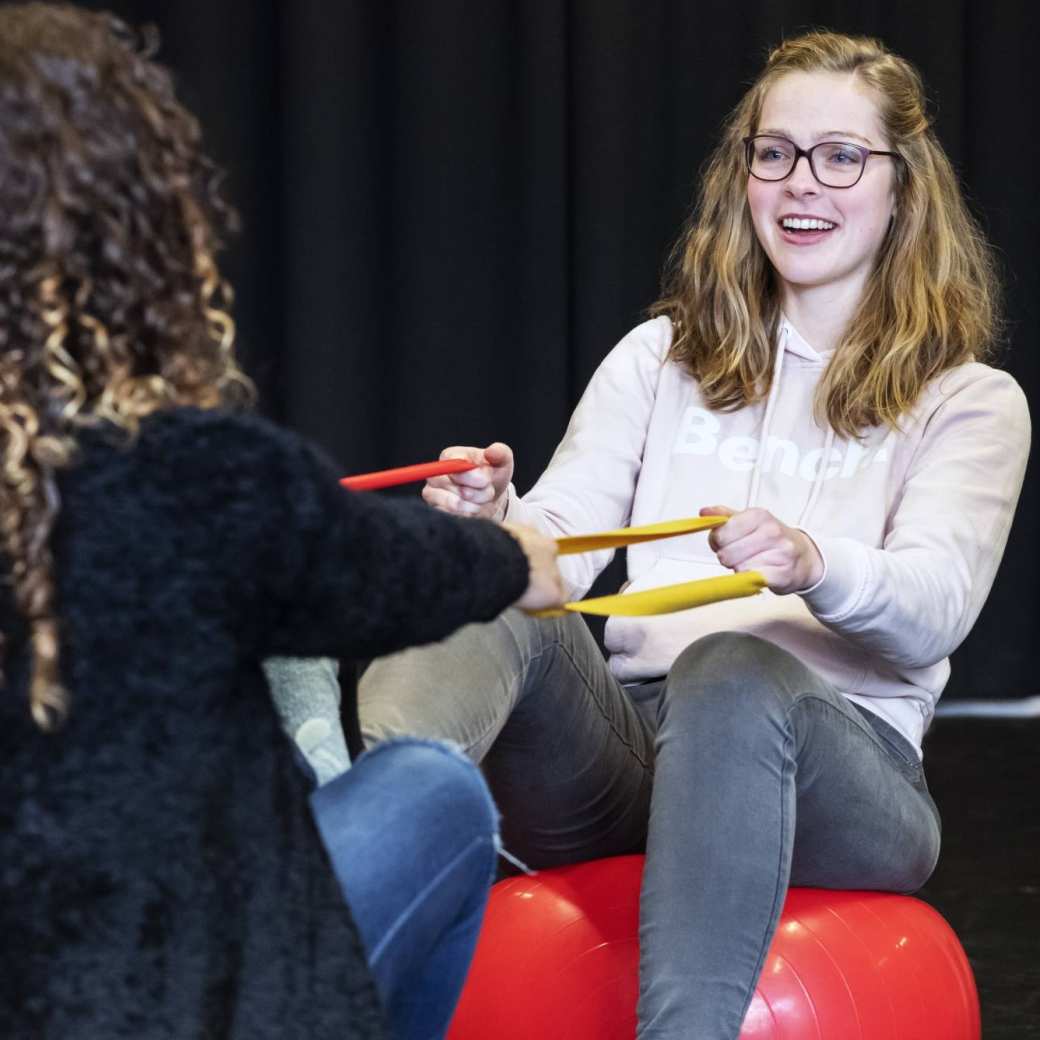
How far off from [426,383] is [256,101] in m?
0.76

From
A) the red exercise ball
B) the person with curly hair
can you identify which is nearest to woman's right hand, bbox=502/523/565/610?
the person with curly hair

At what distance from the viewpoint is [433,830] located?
126 cm

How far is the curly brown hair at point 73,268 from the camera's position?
104 cm

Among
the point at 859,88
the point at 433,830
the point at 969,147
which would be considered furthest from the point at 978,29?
the point at 433,830

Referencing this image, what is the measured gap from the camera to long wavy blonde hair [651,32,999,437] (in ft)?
6.54

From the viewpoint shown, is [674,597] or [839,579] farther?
→ [839,579]

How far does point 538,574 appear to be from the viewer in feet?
4.31

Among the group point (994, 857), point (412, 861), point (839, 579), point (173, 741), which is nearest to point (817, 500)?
point (839, 579)

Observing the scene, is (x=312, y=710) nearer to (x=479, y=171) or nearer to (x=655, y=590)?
(x=655, y=590)

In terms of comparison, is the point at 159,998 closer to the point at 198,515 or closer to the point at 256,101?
the point at 198,515

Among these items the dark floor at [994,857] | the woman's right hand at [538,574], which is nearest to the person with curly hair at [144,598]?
the woman's right hand at [538,574]

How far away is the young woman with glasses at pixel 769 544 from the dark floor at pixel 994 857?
1.66 ft

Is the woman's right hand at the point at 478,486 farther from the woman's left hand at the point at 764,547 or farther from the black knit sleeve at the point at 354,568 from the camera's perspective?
the black knit sleeve at the point at 354,568

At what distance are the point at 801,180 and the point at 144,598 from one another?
3.97ft
